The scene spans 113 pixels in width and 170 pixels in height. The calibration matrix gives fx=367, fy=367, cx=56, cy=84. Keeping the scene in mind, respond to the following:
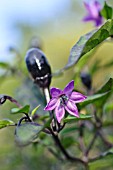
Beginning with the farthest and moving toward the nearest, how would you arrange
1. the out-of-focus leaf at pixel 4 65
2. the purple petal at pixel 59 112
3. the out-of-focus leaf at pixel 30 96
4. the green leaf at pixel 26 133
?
the out-of-focus leaf at pixel 4 65, the out-of-focus leaf at pixel 30 96, the purple petal at pixel 59 112, the green leaf at pixel 26 133

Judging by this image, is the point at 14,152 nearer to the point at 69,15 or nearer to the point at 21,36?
the point at 21,36

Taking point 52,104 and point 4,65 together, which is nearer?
point 52,104

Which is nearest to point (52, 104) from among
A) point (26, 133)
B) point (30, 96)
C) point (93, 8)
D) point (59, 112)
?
point (59, 112)

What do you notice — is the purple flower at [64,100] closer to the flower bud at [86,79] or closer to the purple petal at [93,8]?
the flower bud at [86,79]

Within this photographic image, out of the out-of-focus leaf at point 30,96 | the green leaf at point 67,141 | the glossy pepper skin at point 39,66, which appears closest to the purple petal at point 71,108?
the glossy pepper skin at point 39,66

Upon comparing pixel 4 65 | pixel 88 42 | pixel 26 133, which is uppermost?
pixel 4 65

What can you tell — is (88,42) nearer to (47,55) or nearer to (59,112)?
(59,112)
